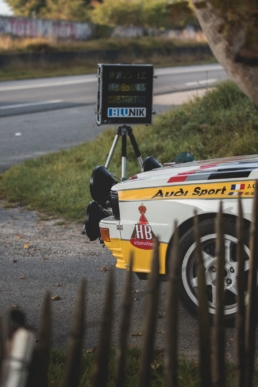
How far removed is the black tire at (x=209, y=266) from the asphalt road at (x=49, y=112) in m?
7.10

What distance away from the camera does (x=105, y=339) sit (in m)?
2.91

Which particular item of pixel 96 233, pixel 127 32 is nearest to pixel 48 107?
pixel 96 233

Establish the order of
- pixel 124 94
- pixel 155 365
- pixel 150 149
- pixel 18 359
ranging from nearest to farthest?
pixel 18 359
pixel 155 365
pixel 124 94
pixel 150 149

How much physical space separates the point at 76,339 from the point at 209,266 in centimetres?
263

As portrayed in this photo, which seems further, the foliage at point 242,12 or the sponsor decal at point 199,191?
the sponsor decal at point 199,191

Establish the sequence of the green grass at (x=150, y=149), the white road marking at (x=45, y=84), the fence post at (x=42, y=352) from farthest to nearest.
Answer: the white road marking at (x=45, y=84) → the green grass at (x=150, y=149) → the fence post at (x=42, y=352)

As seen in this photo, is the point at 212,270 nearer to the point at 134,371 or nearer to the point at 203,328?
the point at 134,371

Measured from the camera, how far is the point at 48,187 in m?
10.4

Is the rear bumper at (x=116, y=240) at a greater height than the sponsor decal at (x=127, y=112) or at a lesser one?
lesser

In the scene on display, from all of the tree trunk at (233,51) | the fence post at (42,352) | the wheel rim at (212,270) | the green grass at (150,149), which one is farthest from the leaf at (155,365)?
the green grass at (150,149)

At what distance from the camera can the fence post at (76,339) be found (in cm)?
277

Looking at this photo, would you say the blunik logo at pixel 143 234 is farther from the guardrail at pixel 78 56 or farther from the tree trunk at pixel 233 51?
the guardrail at pixel 78 56

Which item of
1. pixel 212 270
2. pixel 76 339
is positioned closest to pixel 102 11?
pixel 212 270

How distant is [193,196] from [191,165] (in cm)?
72
